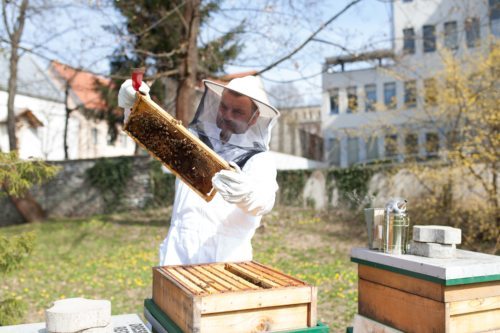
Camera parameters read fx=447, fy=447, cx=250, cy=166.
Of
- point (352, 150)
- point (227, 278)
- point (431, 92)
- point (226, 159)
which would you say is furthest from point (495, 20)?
point (352, 150)

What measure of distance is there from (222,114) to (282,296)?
1.10 meters

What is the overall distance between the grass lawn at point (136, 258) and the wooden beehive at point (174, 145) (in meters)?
2.15

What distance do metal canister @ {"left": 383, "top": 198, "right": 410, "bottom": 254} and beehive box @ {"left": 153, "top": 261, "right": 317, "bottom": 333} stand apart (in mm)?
510

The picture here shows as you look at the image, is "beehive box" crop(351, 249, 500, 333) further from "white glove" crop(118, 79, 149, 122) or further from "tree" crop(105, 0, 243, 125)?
"tree" crop(105, 0, 243, 125)

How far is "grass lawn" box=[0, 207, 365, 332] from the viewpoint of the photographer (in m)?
5.71

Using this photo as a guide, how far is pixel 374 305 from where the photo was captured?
6.57 feet

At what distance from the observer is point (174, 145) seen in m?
2.06

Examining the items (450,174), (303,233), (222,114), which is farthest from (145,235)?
(222,114)

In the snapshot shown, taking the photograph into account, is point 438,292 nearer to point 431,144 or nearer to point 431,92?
point 431,144

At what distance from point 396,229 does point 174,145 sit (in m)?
1.05

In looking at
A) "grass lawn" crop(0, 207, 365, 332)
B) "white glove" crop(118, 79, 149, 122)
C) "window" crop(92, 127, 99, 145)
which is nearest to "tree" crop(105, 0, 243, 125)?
"grass lawn" crop(0, 207, 365, 332)

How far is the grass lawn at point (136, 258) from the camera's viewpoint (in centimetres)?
571

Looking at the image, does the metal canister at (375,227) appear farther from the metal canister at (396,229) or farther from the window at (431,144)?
the window at (431,144)

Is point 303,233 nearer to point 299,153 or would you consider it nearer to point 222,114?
point 222,114
